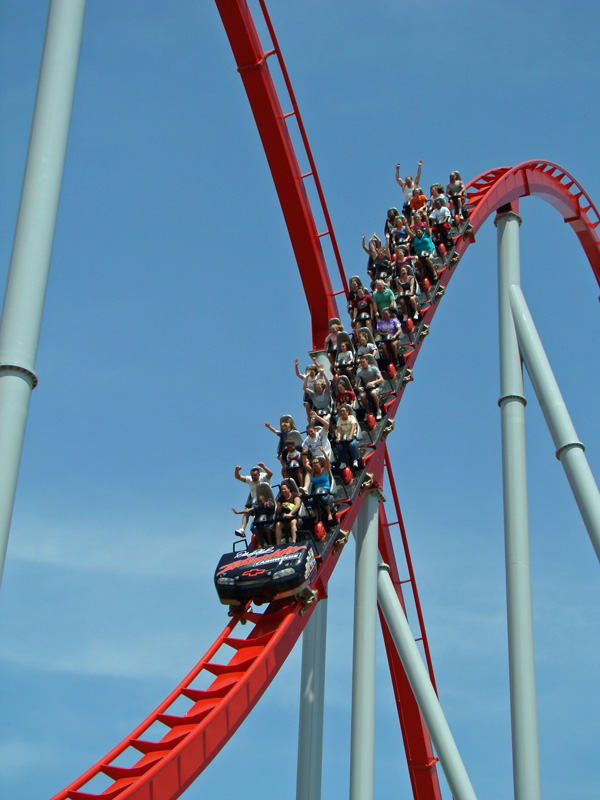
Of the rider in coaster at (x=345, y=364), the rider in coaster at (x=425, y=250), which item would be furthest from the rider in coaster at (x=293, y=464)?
the rider in coaster at (x=425, y=250)

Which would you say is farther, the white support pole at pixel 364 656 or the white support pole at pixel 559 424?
the white support pole at pixel 559 424

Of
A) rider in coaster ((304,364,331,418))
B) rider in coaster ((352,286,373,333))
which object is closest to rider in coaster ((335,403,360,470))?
rider in coaster ((304,364,331,418))

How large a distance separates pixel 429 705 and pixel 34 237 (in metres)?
6.24

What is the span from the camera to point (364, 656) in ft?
27.2

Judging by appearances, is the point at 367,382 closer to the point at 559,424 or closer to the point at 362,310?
the point at 362,310

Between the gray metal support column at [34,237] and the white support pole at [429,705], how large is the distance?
19.7 ft

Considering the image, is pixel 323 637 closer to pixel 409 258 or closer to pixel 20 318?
pixel 409 258

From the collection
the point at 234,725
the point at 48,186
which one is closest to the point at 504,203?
the point at 234,725

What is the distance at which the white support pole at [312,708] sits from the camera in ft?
28.2

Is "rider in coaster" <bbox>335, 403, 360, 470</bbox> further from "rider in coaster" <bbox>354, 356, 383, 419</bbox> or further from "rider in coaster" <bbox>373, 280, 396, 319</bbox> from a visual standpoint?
"rider in coaster" <bbox>373, 280, 396, 319</bbox>

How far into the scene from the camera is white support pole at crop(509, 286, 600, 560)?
9.89m

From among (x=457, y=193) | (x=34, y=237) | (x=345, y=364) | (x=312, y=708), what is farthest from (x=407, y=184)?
(x=34, y=237)

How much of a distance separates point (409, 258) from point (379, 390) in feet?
7.52

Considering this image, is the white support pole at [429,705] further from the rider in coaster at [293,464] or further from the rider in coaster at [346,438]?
the rider in coaster at [293,464]
